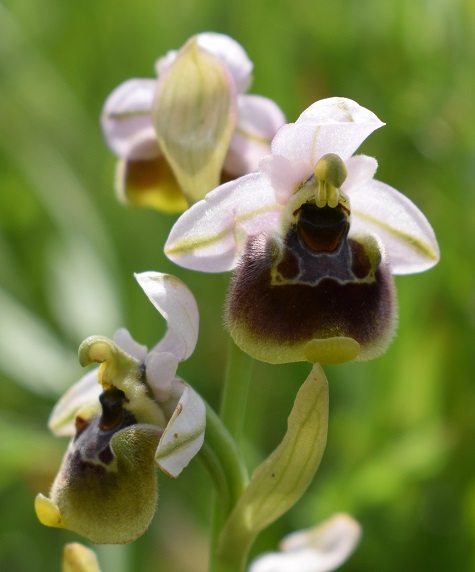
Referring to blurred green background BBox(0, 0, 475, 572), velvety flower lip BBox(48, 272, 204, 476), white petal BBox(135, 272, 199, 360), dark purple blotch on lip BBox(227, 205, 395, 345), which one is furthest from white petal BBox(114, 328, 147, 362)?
blurred green background BBox(0, 0, 475, 572)

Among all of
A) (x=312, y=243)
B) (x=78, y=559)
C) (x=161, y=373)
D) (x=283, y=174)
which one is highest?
(x=283, y=174)

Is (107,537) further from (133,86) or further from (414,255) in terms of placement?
(133,86)

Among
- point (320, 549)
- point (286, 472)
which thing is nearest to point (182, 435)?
point (286, 472)

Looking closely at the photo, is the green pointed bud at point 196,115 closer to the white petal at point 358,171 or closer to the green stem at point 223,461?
the white petal at point 358,171

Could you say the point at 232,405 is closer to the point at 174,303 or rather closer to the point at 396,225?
the point at 174,303

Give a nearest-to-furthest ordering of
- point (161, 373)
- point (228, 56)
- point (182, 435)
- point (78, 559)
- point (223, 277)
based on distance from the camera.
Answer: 1. point (182, 435)
2. point (161, 373)
3. point (78, 559)
4. point (228, 56)
5. point (223, 277)

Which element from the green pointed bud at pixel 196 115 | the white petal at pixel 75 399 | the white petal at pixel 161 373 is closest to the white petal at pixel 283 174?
the green pointed bud at pixel 196 115

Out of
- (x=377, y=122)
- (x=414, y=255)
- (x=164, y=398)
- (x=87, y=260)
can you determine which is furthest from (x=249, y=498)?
(x=87, y=260)
